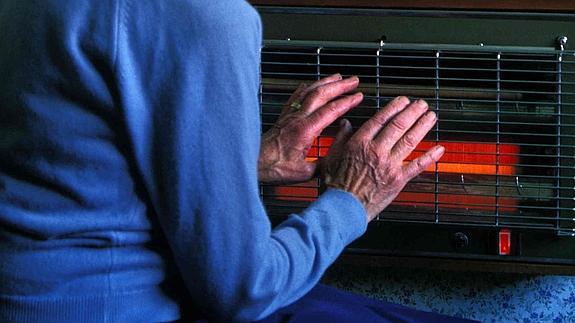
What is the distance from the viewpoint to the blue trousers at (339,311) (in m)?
0.97

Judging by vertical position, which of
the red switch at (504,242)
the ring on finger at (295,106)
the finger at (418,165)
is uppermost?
the ring on finger at (295,106)

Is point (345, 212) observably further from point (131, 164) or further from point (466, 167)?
point (466, 167)

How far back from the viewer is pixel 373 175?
1020mm

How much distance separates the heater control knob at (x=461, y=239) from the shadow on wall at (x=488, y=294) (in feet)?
0.86

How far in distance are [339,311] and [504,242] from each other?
54 cm

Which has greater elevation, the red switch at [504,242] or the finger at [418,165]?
the finger at [418,165]

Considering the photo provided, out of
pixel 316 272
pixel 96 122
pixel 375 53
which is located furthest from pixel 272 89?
pixel 96 122

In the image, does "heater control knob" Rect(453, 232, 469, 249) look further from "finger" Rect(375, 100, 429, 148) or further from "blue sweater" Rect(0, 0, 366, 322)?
"blue sweater" Rect(0, 0, 366, 322)

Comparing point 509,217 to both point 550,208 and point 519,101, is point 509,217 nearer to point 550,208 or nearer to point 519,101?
point 550,208

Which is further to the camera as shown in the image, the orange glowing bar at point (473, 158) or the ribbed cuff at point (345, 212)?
the orange glowing bar at point (473, 158)

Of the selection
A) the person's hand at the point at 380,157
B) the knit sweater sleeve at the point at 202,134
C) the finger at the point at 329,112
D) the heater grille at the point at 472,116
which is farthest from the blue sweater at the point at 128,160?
the heater grille at the point at 472,116

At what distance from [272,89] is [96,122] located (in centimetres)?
75

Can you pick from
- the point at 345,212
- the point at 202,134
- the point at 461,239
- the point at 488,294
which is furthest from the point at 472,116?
the point at 202,134

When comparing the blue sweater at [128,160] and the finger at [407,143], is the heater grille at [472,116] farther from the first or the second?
the blue sweater at [128,160]
